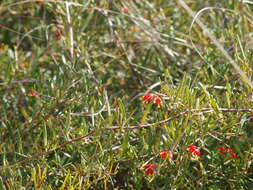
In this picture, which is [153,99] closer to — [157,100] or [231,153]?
[157,100]

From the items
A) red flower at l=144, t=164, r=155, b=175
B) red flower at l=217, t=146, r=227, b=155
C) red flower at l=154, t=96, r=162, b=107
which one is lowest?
red flower at l=217, t=146, r=227, b=155

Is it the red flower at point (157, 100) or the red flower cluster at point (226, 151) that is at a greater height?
the red flower at point (157, 100)

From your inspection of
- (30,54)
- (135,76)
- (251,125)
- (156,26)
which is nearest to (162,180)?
(251,125)

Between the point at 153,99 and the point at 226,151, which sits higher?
the point at 153,99

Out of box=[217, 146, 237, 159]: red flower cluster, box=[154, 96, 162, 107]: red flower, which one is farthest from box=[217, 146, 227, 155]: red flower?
box=[154, 96, 162, 107]: red flower

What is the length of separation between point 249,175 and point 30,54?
86cm

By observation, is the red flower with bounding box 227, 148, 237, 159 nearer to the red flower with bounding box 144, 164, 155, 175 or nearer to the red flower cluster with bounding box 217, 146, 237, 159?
the red flower cluster with bounding box 217, 146, 237, 159

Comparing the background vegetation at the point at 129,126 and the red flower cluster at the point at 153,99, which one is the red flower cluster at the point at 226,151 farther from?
the red flower cluster at the point at 153,99

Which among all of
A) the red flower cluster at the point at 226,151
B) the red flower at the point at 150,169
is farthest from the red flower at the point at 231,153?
the red flower at the point at 150,169

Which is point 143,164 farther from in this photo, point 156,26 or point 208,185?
point 156,26

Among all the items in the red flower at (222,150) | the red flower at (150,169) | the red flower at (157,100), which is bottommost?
the red flower at (222,150)

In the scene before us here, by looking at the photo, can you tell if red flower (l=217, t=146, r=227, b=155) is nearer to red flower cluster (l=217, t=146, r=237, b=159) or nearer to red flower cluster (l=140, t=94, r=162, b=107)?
red flower cluster (l=217, t=146, r=237, b=159)

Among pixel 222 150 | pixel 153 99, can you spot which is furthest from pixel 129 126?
pixel 222 150

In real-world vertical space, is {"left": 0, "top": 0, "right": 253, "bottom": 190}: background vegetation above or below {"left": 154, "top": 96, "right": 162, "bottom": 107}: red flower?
below
